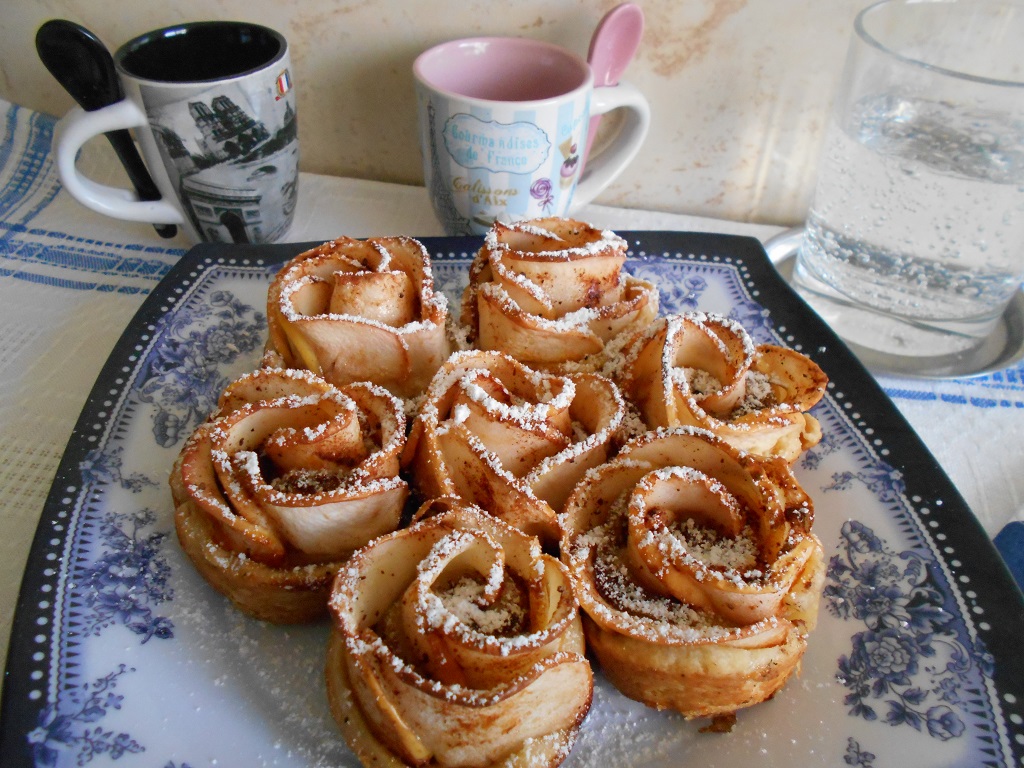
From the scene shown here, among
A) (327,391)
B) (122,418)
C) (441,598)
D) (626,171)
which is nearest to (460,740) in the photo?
(441,598)


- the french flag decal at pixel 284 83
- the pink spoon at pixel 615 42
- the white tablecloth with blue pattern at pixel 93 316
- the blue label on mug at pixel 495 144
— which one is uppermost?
the pink spoon at pixel 615 42

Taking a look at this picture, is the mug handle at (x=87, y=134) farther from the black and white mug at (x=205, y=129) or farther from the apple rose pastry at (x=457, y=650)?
the apple rose pastry at (x=457, y=650)

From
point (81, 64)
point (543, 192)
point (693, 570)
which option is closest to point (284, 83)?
point (81, 64)

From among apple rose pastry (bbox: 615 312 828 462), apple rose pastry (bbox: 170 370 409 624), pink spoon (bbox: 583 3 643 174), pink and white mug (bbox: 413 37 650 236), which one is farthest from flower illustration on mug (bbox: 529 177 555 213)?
apple rose pastry (bbox: 170 370 409 624)

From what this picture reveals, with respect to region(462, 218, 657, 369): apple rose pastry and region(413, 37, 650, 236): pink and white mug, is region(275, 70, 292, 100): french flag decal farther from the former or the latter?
region(462, 218, 657, 369): apple rose pastry

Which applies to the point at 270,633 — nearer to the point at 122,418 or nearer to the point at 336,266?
the point at 122,418

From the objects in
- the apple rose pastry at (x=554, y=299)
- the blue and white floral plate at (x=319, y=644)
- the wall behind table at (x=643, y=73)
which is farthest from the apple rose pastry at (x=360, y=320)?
the wall behind table at (x=643, y=73)
